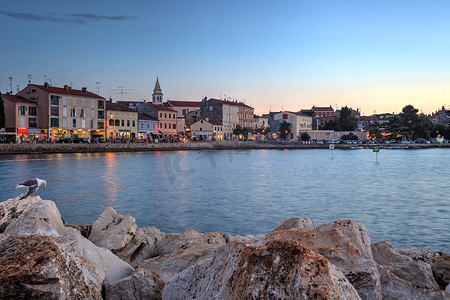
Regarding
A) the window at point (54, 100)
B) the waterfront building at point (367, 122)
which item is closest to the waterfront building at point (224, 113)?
the window at point (54, 100)

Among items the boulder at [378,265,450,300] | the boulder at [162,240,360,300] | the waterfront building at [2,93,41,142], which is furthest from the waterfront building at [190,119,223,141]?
the boulder at [162,240,360,300]

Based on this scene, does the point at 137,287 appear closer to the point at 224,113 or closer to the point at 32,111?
the point at 32,111

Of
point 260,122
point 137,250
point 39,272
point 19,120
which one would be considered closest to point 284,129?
point 260,122

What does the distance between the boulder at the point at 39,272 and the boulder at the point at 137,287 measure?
0.36 m

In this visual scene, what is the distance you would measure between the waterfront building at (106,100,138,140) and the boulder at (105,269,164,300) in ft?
235

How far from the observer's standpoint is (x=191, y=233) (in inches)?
357

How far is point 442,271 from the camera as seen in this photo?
19.7ft

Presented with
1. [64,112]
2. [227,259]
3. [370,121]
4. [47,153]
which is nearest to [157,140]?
[64,112]

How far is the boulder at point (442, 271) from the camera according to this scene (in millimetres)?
5889

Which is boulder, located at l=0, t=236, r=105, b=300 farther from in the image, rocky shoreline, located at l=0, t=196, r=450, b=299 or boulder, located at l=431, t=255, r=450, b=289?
boulder, located at l=431, t=255, r=450, b=289

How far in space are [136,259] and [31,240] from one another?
153 inches

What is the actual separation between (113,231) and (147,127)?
7683 centimetres

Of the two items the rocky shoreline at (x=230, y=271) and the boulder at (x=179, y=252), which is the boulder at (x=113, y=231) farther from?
the rocky shoreline at (x=230, y=271)

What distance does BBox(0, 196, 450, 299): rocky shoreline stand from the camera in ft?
10.6
